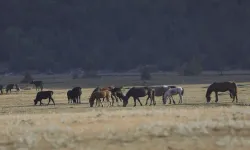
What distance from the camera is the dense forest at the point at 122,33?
154125mm

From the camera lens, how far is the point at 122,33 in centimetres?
17000

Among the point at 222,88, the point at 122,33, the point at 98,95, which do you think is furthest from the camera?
the point at 122,33

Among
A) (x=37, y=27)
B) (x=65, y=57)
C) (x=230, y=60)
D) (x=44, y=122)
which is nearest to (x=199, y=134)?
(x=44, y=122)

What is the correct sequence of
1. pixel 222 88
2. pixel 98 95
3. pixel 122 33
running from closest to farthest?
pixel 98 95, pixel 222 88, pixel 122 33

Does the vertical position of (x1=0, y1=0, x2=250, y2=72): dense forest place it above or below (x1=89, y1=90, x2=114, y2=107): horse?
above

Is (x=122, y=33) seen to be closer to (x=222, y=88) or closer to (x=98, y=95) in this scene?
(x=222, y=88)

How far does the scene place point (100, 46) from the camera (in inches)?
6501

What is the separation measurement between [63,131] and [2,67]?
437ft

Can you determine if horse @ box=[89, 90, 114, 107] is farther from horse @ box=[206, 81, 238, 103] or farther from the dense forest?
the dense forest

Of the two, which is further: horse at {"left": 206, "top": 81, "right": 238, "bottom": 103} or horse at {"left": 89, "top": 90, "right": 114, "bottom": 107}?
horse at {"left": 206, "top": 81, "right": 238, "bottom": 103}

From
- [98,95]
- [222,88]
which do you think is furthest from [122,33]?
[98,95]

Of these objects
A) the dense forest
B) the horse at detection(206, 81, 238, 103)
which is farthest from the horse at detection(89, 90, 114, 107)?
the dense forest

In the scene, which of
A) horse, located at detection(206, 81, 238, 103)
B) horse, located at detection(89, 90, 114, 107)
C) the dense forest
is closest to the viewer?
horse, located at detection(89, 90, 114, 107)

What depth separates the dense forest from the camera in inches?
6068
